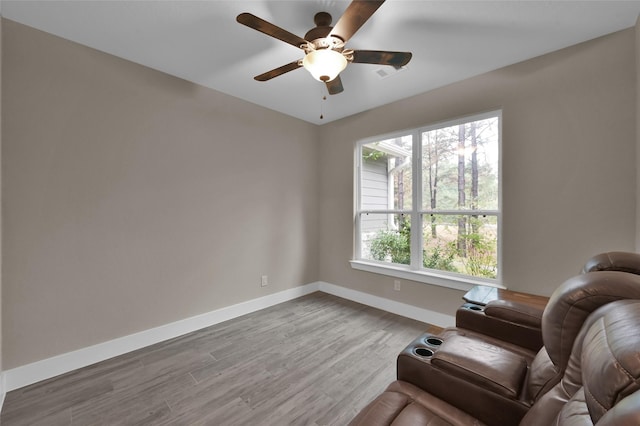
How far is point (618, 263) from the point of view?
1.19m

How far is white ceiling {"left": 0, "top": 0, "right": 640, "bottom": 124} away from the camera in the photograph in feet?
5.99

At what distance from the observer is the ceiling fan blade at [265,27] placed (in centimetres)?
148

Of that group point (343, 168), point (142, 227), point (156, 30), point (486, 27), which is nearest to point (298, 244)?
point (343, 168)

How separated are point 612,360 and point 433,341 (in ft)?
3.38

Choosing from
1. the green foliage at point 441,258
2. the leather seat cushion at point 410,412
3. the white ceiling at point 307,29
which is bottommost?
the leather seat cushion at point 410,412

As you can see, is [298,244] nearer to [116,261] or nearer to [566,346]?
[116,261]

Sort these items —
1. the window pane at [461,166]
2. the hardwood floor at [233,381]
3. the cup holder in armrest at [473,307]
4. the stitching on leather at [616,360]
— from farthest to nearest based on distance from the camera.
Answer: the window pane at [461,166]
the cup holder in armrest at [473,307]
the hardwood floor at [233,381]
the stitching on leather at [616,360]

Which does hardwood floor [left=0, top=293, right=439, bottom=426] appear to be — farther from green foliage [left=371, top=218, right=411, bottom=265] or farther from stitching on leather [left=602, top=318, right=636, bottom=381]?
stitching on leather [left=602, top=318, right=636, bottom=381]

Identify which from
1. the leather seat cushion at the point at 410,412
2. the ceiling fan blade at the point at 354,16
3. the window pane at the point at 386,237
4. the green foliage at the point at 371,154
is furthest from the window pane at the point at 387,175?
the leather seat cushion at the point at 410,412

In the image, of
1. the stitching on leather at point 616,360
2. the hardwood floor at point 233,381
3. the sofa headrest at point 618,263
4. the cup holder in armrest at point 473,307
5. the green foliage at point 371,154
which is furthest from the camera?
the green foliage at point 371,154

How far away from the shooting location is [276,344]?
8.56ft

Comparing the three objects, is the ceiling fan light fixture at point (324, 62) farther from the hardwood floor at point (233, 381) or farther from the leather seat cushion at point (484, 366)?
the hardwood floor at point (233, 381)

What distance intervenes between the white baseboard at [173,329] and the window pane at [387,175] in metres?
1.29

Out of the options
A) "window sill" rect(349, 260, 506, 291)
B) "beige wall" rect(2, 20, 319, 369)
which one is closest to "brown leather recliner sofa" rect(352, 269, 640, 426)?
"window sill" rect(349, 260, 506, 291)
